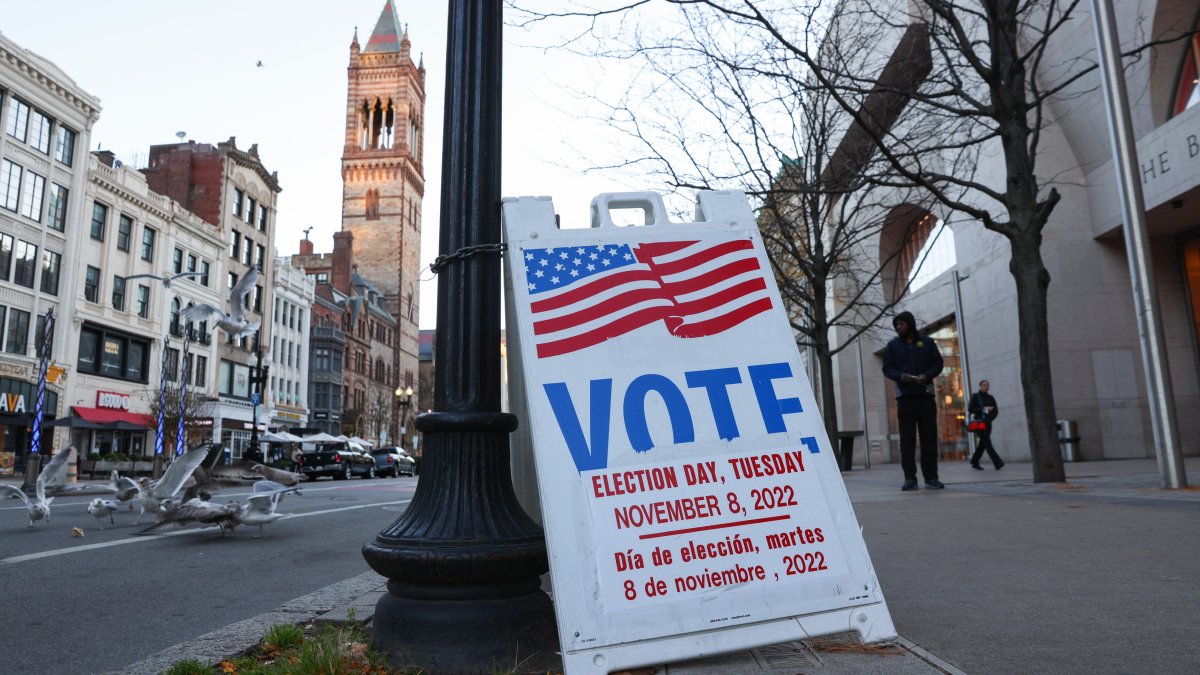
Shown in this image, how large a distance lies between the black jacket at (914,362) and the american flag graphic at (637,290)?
667 centimetres

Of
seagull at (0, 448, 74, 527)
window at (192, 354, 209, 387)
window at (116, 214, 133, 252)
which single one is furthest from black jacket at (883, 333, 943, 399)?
window at (192, 354, 209, 387)

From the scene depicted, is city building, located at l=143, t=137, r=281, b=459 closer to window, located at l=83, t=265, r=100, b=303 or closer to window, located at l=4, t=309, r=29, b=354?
window, located at l=83, t=265, r=100, b=303

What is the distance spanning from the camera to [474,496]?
290 centimetres

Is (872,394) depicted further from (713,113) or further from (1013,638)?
(1013,638)

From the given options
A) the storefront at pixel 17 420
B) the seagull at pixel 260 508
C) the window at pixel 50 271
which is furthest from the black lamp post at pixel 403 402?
the seagull at pixel 260 508

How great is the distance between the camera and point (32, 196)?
34.5 metres

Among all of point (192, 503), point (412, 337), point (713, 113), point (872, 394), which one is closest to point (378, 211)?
point (412, 337)

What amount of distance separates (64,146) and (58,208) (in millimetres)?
2890

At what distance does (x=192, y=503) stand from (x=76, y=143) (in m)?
37.3

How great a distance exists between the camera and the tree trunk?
31.4 ft

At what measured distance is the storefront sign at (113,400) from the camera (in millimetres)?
38688

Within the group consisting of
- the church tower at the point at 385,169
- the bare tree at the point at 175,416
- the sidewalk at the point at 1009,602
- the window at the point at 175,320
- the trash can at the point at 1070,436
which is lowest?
the sidewalk at the point at 1009,602

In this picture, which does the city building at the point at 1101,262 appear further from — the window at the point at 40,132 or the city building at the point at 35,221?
the window at the point at 40,132

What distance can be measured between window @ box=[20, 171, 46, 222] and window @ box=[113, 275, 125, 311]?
5975 millimetres
